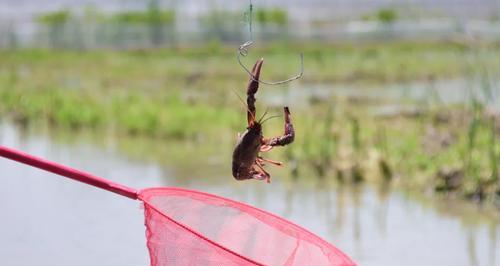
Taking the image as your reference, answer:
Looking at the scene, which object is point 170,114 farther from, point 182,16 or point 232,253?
point 182,16

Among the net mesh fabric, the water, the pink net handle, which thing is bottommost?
the water

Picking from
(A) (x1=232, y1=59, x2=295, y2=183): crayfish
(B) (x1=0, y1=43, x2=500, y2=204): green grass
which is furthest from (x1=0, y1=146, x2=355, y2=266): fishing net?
(B) (x1=0, y1=43, x2=500, y2=204): green grass

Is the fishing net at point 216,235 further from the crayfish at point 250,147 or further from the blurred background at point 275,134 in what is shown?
the blurred background at point 275,134

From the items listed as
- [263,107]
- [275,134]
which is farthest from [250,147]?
[263,107]

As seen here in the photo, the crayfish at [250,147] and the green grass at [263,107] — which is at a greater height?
the crayfish at [250,147]

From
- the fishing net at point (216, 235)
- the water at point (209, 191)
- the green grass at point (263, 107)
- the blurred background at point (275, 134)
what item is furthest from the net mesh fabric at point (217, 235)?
the green grass at point (263, 107)

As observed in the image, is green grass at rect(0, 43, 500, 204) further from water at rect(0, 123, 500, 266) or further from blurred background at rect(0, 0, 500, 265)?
water at rect(0, 123, 500, 266)

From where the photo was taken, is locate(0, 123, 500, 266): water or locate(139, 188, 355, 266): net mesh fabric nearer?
locate(139, 188, 355, 266): net mesh fabric
